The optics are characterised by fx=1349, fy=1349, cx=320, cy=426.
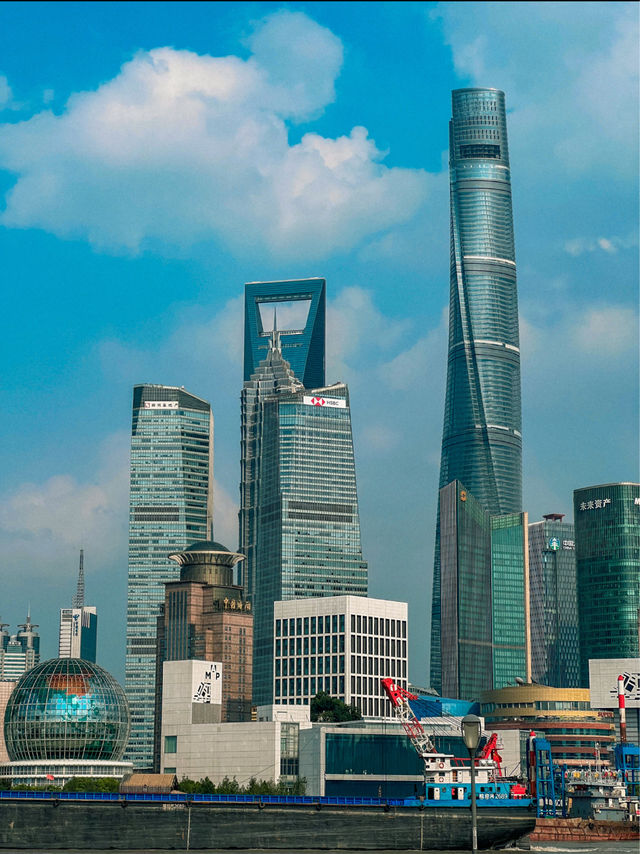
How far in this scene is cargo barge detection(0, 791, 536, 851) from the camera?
6299 inches

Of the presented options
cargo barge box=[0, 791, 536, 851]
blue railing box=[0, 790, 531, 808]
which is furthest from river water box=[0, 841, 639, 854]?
blue railing box=[0, 790, 531, 808]

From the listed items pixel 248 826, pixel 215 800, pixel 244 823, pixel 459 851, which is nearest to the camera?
pixel 248 826

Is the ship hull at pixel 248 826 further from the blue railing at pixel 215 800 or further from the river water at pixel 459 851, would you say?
the river water at pixel 459 851

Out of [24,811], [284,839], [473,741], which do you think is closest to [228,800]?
[284,839]

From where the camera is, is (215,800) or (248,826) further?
(215,800)

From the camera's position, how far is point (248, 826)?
537 ft

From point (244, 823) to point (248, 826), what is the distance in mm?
605

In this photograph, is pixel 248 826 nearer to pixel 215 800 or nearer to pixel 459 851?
pixel 215 800

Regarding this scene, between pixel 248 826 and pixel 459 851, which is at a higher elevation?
pixel 248 826

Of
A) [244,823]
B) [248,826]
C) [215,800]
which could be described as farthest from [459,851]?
[215,800]

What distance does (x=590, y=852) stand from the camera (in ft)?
536

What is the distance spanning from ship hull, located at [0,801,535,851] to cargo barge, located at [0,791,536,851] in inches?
4.7

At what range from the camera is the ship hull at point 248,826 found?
159875mm

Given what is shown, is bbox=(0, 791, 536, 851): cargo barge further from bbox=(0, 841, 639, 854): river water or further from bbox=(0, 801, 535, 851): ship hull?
bbox=(0, 841, 639, 854): river water
